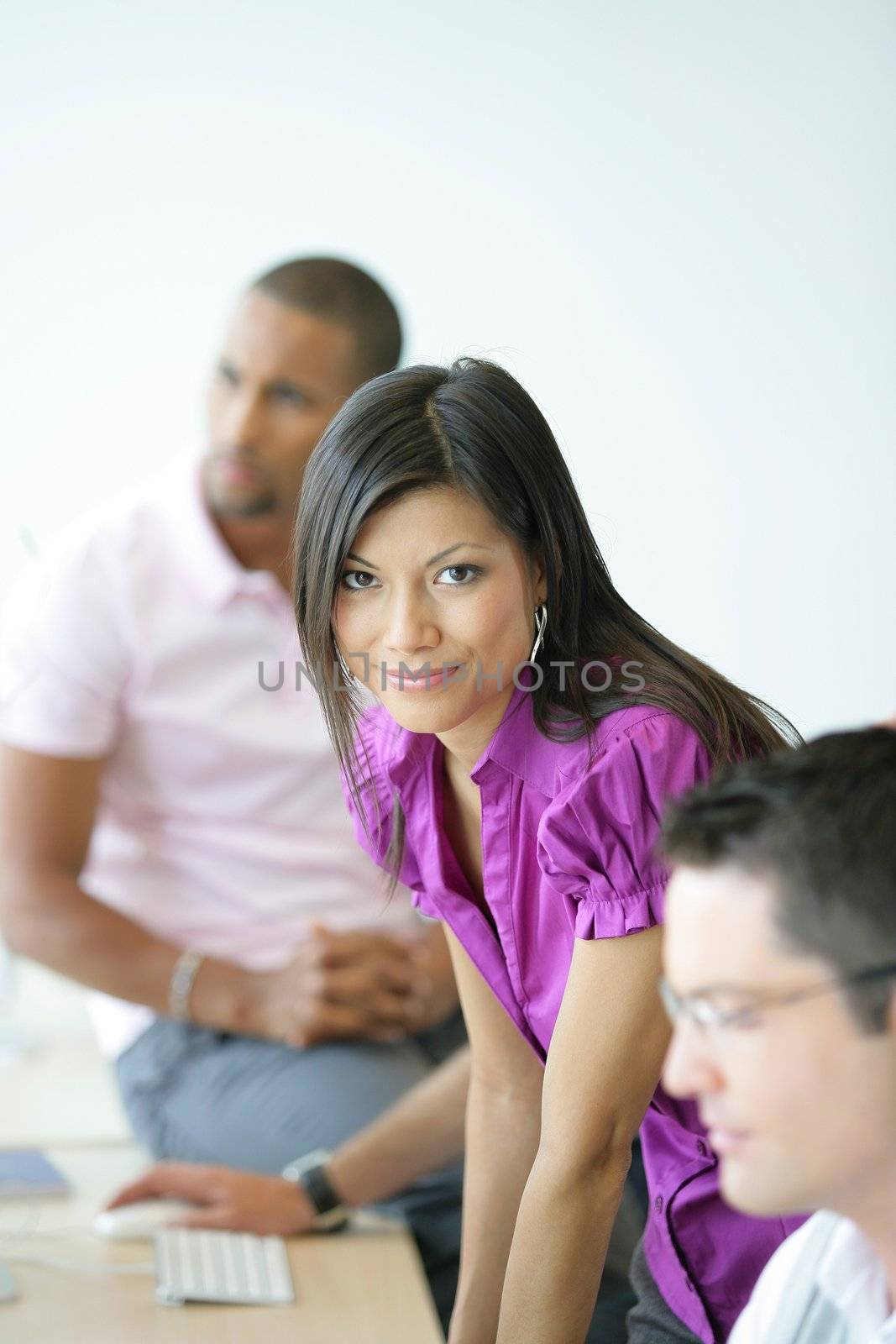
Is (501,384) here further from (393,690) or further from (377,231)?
(377,231)

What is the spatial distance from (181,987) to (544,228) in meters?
1.31

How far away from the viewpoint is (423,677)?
32.1 inches

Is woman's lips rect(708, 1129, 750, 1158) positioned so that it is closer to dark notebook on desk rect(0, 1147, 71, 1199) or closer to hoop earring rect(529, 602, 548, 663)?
hoop earring rect(529, 602, 548, 663)

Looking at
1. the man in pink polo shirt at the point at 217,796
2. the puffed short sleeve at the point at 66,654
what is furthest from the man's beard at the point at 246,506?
the puffed short sleeve at the point at 66,654

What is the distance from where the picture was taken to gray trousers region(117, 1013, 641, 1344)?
1.50 metres

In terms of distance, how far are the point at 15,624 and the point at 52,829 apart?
0.78 feet

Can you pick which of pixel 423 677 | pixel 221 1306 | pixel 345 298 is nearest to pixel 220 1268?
pixel 221 1306

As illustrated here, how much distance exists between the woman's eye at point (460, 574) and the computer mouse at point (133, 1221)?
26.9 inches

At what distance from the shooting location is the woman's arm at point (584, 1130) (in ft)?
2.62

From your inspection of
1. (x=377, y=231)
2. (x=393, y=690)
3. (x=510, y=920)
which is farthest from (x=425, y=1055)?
(x=377, y=231)

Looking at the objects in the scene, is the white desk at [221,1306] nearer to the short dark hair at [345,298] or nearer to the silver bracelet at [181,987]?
the silver bracelet at [181,987]

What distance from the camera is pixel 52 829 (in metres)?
1.63

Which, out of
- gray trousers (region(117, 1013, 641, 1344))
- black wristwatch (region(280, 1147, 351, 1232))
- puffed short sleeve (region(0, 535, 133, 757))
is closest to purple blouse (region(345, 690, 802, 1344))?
black wristwatch (region(280, 1147, 351, 1232))

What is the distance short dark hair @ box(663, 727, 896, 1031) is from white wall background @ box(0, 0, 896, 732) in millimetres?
1553
